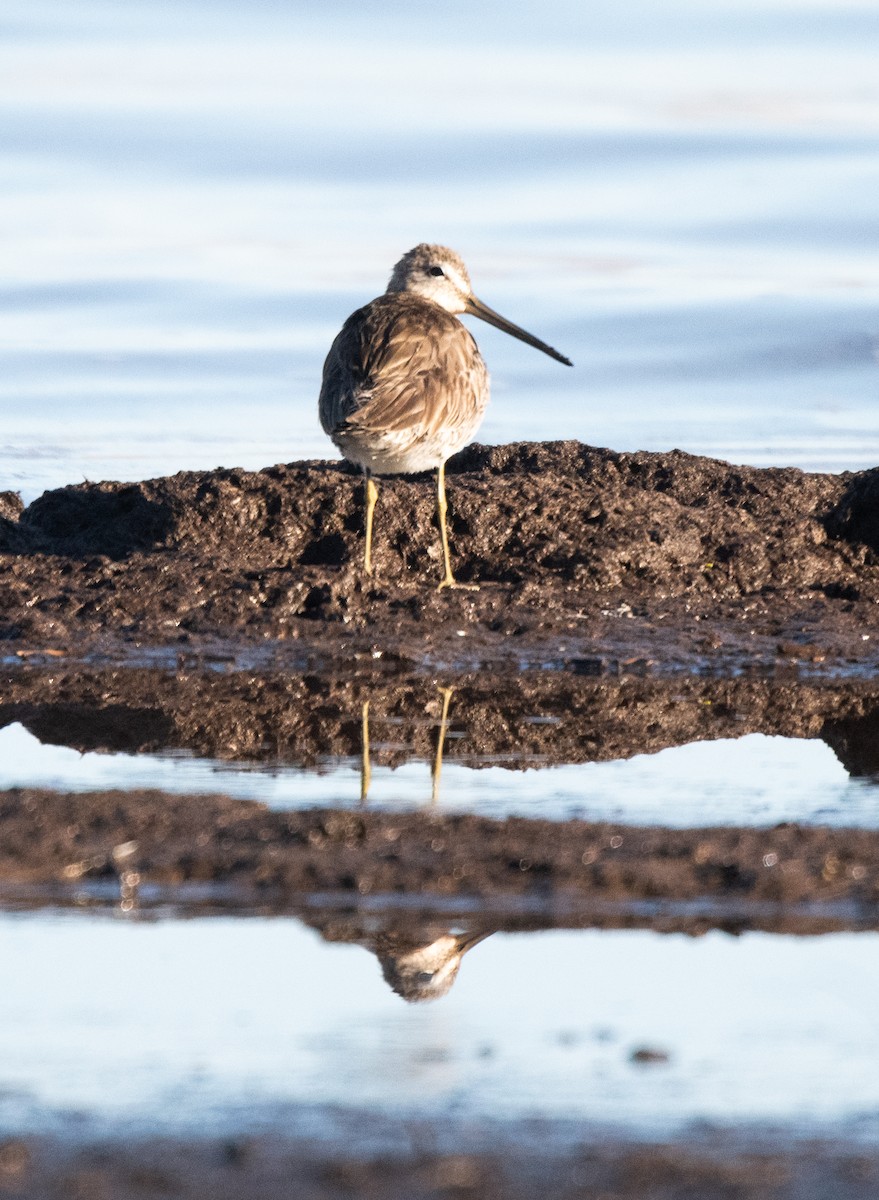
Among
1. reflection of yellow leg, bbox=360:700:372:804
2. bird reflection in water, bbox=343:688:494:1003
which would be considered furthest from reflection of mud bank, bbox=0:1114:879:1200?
reflection of yellow leg, bbox=360:700:372:804

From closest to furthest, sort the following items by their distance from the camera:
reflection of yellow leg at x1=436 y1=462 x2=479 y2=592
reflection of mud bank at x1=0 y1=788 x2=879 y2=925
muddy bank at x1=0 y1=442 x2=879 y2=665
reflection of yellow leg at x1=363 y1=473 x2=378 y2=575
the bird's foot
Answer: reflection of mud bank at x1=0 y1=788 x2=879 y2=925 → muddy bank at x1=0 y1=442 x2=879 y2=665 → the bird's foot → reflection of yellow leg at x1=436 y1=462 x2=479 y2=592 → reflection of yellow leg at x1=363 y1=473 x2=378 y2=575

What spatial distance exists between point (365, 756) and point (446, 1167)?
8.43 feet

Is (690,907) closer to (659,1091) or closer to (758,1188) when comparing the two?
(659,1091)

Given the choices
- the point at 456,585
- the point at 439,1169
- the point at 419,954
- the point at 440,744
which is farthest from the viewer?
the point at 456,585

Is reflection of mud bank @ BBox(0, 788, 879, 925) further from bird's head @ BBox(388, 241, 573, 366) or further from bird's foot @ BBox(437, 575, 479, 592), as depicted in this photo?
bird's head @ BBox(388, 241, 573, 366)

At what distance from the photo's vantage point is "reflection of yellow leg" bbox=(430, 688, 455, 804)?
4534 mm

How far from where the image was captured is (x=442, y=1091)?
105 inches

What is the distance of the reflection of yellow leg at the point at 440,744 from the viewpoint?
4534 mm

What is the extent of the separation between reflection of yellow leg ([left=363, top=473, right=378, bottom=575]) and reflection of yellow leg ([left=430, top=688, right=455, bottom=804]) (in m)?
1.49

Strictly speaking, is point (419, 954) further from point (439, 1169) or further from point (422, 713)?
point (422, 713)

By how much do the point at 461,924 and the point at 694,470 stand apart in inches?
201

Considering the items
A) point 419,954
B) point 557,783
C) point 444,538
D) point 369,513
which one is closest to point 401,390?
point 369,513

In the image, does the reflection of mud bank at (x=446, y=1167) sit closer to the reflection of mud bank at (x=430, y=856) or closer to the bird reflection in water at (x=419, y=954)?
the bird reflection in water at (x=419, y=954)

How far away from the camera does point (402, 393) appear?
721cm
